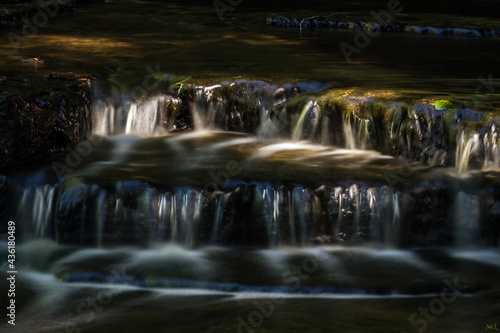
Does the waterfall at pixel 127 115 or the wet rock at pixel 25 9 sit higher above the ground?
the wet rock at pixel 25 9

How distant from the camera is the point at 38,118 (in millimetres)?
8148

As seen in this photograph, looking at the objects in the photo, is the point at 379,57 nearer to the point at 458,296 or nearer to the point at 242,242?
the point at 242,242

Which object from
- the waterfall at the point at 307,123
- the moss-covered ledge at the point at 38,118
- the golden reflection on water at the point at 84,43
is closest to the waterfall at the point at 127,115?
the moss-covered ledge at the point at 38,118

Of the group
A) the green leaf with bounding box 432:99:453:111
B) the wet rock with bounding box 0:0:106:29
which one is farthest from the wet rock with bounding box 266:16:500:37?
the green leaf with bounding box 432:99:453:111

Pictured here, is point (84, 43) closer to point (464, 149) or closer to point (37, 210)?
point (37, 210)

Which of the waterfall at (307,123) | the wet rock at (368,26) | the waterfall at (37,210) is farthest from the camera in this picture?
the wet rock at (368,26)

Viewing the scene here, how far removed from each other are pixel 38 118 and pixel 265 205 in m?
2.78

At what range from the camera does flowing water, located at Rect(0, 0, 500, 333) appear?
5.89m

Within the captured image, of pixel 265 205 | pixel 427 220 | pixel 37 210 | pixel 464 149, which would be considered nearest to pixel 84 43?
pixel 37 210

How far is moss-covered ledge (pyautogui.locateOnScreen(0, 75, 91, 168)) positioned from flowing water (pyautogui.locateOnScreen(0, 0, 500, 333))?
9.8 inches

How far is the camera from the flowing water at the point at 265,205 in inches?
232

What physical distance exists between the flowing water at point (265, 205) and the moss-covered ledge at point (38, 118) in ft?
0.82

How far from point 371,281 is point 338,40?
772 centimetres

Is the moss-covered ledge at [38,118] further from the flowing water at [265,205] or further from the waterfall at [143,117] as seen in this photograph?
the waterfall at [143,117]
